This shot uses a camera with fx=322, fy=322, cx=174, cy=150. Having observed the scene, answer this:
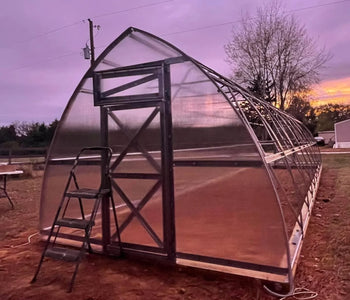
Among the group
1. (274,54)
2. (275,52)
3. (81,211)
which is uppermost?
(275,52)

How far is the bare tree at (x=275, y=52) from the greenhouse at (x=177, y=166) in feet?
54.0

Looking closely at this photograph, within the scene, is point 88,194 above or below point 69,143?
below

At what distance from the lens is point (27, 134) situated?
82.8 feet

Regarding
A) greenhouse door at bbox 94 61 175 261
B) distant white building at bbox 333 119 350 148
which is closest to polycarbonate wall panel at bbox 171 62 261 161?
greenhouse door at bbox 94 61 175 261

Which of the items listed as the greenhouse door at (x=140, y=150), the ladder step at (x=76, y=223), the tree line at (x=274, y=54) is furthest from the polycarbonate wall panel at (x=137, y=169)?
the tree line at (x=274, y=54)

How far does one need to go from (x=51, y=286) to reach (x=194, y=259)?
1362 millimetres

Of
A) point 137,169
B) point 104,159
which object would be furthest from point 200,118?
point 104,159

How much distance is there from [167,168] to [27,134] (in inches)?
974

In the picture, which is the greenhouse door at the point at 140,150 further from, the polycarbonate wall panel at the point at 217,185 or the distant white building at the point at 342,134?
the distant white building at the point at 342,134

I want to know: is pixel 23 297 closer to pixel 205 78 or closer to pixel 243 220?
pixel 243 220

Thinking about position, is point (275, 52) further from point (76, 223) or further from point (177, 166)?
point (76, 223)

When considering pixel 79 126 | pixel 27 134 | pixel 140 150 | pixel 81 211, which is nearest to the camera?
pixel 140 150

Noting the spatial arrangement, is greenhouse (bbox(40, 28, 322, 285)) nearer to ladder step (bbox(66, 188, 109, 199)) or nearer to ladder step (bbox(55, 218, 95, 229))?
ladder step (bbox(66, 188, 109, 199))

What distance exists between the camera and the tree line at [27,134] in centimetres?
2278
